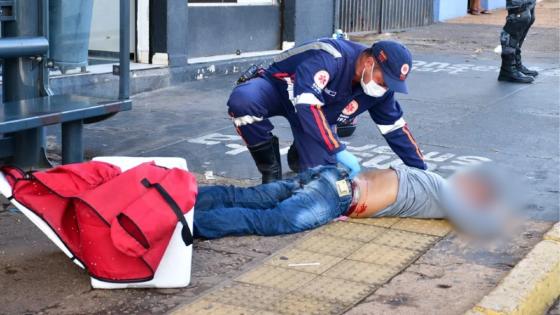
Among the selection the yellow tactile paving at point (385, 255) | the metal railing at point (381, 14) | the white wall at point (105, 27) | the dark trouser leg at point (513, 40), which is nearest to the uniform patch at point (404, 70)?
the yellow tactile paving at point (385, 255)

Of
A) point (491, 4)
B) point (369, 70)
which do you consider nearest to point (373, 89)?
point (369, 70)

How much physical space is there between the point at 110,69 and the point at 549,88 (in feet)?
18.6

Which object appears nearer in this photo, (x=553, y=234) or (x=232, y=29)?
(x=553, y=234)

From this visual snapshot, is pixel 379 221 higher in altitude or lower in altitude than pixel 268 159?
lower

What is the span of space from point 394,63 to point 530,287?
1.44 m

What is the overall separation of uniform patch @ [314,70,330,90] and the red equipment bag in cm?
131

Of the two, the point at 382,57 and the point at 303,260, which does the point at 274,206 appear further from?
the point at 382,57

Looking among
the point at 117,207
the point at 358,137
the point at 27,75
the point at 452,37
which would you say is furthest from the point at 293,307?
the point at 452,37

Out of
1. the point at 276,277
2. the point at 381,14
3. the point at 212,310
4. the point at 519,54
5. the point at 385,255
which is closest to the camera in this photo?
the point at 212,310

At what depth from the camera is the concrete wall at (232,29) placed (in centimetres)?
1008

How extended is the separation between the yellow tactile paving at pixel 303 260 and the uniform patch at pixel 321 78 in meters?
0.99

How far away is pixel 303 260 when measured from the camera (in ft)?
14.8

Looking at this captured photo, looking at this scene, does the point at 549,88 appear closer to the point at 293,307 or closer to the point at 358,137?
the point at 358,137

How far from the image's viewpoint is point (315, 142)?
515 centimetres
